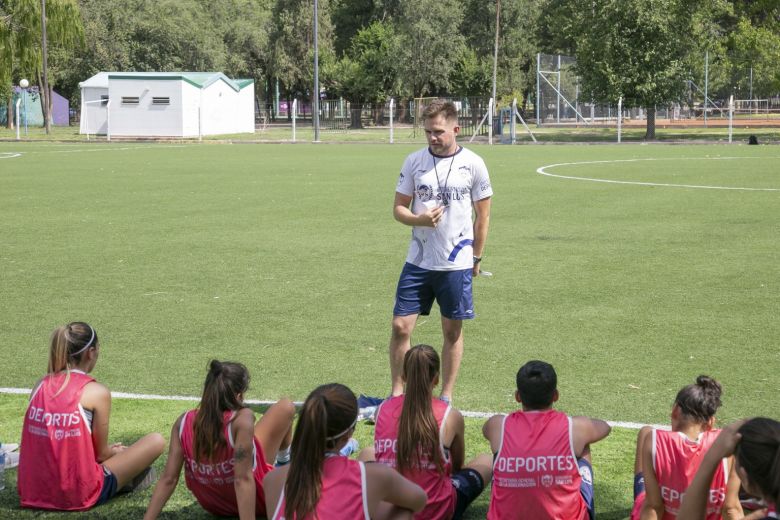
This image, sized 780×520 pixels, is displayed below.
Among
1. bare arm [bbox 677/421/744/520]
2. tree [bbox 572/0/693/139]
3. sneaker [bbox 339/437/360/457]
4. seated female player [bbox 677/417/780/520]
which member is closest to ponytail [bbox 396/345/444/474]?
sneaker [bbox 339/437/360/457]

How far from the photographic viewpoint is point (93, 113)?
59875mm

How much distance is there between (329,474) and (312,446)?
17 centimetres

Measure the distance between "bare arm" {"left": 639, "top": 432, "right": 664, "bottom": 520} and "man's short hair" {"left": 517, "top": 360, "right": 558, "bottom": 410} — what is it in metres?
0.48

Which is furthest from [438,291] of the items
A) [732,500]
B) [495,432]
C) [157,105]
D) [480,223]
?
[157,105]

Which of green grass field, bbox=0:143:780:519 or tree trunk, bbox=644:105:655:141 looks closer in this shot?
green grass field, bbox=0:143:780:519

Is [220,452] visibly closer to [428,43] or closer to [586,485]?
[586,485]

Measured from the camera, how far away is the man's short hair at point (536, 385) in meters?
4.60

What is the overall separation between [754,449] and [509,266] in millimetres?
9374

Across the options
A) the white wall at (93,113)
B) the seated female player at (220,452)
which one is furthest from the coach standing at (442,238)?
the white wall at (93,113)

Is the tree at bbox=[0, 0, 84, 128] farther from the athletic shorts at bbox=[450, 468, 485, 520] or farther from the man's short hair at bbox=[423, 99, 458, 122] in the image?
the athletic shorts at bbox=[450, 468, 485, 520]

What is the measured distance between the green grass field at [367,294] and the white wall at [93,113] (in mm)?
38268

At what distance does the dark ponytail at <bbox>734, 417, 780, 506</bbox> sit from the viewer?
3.17 metres

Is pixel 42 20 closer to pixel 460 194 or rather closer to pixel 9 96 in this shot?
pixel 9 96

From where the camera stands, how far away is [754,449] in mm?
3271
